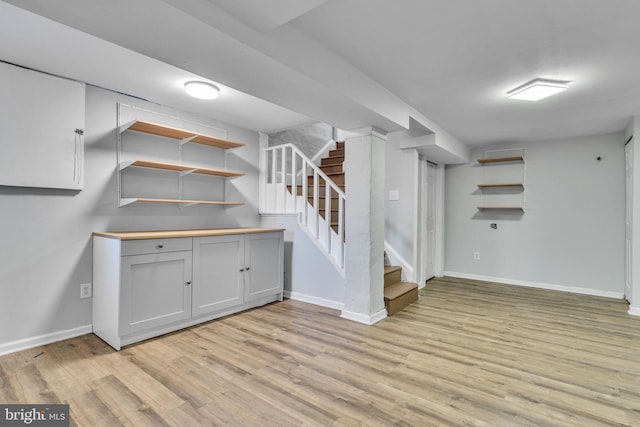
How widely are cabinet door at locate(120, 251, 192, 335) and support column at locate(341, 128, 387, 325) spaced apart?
162cm

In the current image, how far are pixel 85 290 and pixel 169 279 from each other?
784 mm

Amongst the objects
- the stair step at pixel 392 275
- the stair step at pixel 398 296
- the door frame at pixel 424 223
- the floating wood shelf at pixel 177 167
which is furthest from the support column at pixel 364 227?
the floating wood shelf at pixel 177 167

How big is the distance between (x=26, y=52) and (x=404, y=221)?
13.7 feet

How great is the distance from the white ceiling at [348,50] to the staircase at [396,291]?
1844 millimetres

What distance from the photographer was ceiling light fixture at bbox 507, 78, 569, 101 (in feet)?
8.51

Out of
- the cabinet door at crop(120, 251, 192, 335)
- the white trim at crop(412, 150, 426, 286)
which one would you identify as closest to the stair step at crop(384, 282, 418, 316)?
the white trim at crop(412, 150, 426, 286)

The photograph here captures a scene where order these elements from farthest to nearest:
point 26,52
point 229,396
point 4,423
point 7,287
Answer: point 7,287 → point 26,52 → point 229,396 → point 4,423

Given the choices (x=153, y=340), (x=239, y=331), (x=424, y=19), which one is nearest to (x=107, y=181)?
(x=153, y=340)

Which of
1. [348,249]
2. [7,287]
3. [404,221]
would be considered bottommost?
[7,287]

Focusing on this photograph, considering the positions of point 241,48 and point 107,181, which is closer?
point 241,48

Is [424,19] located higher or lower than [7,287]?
higher

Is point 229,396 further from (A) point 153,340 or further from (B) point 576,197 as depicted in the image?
(B) point 576,197

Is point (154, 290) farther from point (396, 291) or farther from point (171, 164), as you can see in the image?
point (396, 291)

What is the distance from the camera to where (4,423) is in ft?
5.39
